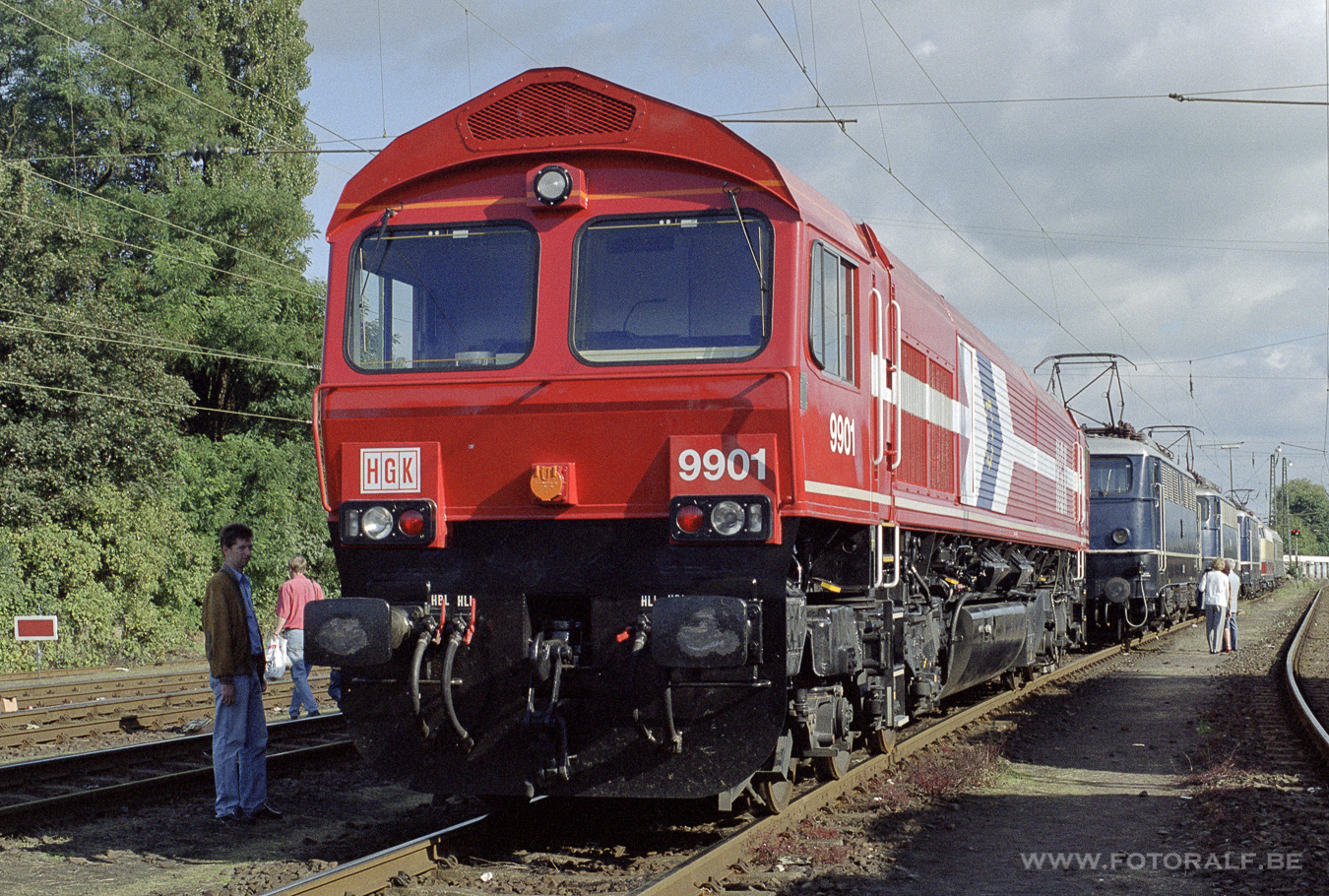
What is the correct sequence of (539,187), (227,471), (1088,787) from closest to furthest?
1. (539,187)
2. (1088,787)
3. (227,471)

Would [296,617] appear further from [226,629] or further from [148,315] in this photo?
[148,315]

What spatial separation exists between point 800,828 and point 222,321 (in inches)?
997

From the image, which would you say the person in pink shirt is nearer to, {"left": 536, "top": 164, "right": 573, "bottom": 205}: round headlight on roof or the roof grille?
the roof grille

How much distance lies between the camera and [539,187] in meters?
7.12

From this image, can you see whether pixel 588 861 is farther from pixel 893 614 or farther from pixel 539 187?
pixel 539 187

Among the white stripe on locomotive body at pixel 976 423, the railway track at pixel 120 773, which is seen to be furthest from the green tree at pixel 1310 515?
the railway track at pixel 120 773

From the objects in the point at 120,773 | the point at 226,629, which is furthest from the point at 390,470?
the point at 120,773

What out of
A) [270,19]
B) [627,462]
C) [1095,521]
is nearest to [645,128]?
[627,462]

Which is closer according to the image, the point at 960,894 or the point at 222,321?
the point at 960,894

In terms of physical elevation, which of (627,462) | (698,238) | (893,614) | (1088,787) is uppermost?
(698,238)

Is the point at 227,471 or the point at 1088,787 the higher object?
the point at 227,471

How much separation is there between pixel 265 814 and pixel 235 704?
2.45 ft

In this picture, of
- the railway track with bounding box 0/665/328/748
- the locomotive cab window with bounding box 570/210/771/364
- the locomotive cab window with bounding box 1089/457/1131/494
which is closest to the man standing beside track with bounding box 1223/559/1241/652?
the locomotive cab window with bounding box 1089/457/1131/494

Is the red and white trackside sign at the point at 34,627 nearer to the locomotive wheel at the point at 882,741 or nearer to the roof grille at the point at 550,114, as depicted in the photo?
the locomotive wheel at the point at 882,741
